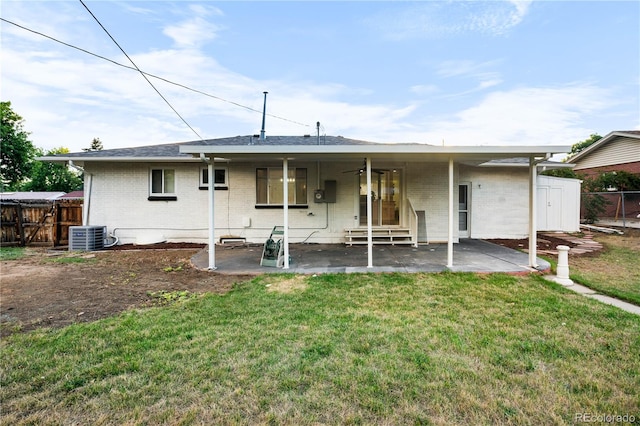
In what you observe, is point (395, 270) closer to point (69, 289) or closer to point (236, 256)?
point (236, 256)

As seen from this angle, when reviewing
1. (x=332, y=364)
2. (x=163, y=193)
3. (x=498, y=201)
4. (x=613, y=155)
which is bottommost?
(x=332, y=364)

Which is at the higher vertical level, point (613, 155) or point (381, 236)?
point (613, 155)

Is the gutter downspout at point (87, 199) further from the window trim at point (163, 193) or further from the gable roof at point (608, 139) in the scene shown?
the gable roof at point (608, 139)

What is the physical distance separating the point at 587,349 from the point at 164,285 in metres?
5.70

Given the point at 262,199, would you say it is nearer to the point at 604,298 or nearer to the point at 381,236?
the point at 381,236

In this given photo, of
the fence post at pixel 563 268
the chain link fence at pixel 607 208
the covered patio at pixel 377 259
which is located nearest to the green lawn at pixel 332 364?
the fence post at pixel 563 268

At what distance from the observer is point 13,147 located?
22.8 meters

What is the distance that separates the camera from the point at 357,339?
9.62 ft

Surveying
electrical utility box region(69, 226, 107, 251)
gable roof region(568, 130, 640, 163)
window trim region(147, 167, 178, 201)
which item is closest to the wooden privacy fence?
electrical utility box region(69, 226, 107, 251)

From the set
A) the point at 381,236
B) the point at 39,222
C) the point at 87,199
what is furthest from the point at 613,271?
the point at 39,222

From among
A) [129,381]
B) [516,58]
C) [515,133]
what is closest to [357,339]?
[129,381]

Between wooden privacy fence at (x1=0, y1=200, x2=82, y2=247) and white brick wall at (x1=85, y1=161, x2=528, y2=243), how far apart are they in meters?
0.87

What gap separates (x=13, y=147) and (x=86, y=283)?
91.0 ft

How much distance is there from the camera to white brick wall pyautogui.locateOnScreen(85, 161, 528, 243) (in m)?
9.14
